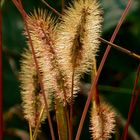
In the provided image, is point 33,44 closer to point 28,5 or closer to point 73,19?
point 73,19

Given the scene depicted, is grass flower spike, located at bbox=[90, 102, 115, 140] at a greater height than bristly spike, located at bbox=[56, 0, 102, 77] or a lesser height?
lesser

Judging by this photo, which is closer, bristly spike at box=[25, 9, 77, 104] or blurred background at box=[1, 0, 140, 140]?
bristly spike at box=[25, 9, 77, 104]

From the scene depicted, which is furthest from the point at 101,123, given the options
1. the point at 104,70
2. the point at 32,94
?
the point at 104,70

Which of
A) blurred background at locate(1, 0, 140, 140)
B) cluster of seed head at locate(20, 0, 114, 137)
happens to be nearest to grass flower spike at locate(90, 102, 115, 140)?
cluster of seed head at locate(20, 0, 114, 137)

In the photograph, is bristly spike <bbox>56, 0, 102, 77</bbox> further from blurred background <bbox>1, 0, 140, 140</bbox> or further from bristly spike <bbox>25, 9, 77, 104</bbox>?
blurred background <bbox>1, 0, 140, 140</bbox>

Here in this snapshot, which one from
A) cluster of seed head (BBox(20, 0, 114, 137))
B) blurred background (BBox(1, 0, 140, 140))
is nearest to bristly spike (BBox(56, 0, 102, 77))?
cluster of seed head (BBox(20, 0, 114, 137))

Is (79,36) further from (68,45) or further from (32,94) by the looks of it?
(32,94)

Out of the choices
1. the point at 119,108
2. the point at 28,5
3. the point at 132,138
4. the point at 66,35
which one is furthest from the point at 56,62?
the point at 28,5
